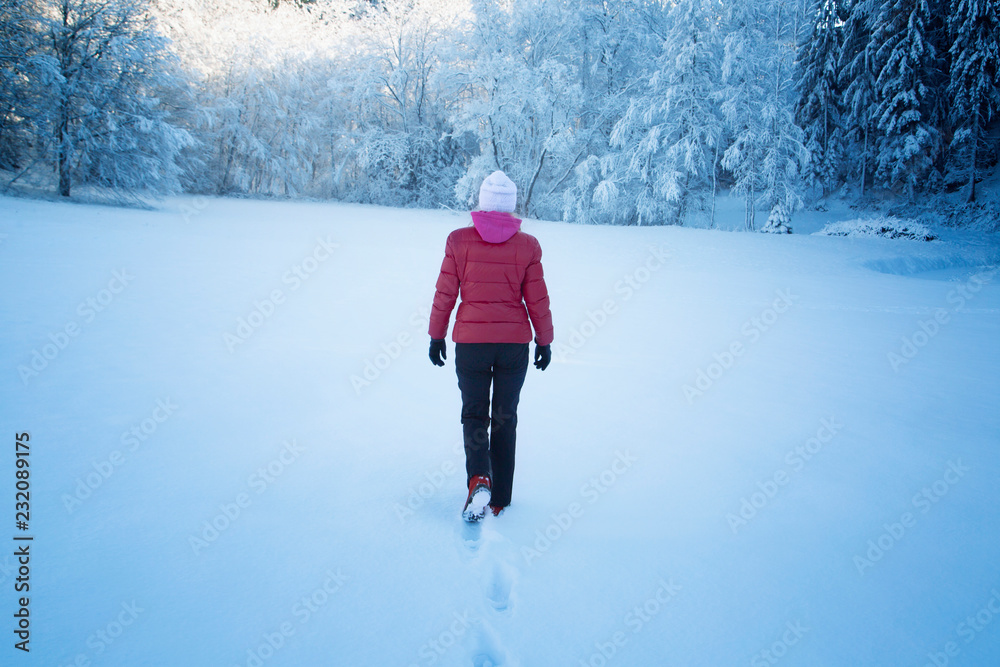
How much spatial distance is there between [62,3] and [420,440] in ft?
64.3

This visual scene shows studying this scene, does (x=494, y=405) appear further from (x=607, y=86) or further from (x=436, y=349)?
(x=607, y=86)

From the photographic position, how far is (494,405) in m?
2.44

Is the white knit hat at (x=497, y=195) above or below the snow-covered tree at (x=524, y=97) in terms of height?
below

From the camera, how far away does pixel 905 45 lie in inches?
852

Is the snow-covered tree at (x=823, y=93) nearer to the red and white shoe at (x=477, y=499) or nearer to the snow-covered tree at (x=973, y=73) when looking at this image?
the snow-covered tree at (x=973, y=73)

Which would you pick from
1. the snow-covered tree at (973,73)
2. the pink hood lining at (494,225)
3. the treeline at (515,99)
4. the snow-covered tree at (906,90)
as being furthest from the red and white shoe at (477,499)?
the snow-covered tree at (906,90)

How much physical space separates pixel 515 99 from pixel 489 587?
20975 millimetres

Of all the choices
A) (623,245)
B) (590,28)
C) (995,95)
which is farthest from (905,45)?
(623,245)

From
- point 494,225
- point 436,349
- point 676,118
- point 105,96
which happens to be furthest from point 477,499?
point 676,118

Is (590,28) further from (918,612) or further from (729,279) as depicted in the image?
(918,612)

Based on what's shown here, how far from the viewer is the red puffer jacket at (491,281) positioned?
2252 mm

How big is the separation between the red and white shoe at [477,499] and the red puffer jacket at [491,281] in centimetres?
68

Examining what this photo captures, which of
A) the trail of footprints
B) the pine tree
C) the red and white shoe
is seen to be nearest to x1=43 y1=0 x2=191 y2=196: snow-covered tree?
the red and white shoe

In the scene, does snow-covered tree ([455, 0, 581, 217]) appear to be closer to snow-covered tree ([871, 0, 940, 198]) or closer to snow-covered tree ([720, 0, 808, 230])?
snow-covered tree ([720, 0, 808, 230])
